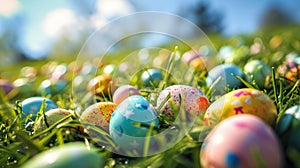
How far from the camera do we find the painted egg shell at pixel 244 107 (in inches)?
35.3

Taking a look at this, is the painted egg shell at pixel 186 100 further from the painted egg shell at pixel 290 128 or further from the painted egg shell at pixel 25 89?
the painted egg shell at pixel 25 89

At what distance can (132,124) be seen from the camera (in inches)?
36.6

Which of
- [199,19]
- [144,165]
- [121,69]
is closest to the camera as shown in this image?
[144,165]

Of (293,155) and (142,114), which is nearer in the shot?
(293,155)

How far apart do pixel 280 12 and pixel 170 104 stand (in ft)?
81.8

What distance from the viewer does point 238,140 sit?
0.71 m

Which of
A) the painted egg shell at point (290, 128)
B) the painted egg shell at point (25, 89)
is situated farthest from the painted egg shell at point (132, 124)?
the painted egg shell at point (25, 89)

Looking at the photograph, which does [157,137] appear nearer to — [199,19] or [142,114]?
[142,114]

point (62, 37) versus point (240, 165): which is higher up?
point (62, 37)

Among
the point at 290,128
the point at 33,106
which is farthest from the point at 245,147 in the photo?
the point at 33,106

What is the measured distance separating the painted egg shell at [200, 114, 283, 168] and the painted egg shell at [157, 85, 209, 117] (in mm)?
309

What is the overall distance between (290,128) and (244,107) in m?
0.13

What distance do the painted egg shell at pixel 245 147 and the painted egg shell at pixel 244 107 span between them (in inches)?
6.1

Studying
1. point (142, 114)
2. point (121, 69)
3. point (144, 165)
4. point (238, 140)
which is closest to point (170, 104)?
point (142, 114)
